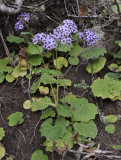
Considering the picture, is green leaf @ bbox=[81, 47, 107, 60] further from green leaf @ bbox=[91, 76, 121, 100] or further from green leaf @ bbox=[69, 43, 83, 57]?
green leaf @ bbox=[91, 76, 121, 100]

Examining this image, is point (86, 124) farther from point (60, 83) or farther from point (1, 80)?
point (1, 80)

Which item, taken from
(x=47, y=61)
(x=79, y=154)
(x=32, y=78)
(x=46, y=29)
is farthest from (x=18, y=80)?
(x=79, y=154)

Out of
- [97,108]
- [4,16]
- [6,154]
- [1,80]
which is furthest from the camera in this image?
[4,16]

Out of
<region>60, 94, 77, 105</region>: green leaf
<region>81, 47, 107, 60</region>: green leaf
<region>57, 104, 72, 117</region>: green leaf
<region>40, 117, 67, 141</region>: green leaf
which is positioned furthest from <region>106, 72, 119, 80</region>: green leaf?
<region>40, 117, 67, 141</region>: green leaf

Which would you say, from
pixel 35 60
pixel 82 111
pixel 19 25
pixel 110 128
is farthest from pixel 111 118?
pixel 19 25

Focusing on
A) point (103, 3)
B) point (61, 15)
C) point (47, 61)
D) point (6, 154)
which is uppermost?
point (103, 3)

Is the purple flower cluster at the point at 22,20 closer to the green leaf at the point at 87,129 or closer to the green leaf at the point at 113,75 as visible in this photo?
the green leaf at the point at 113,75
